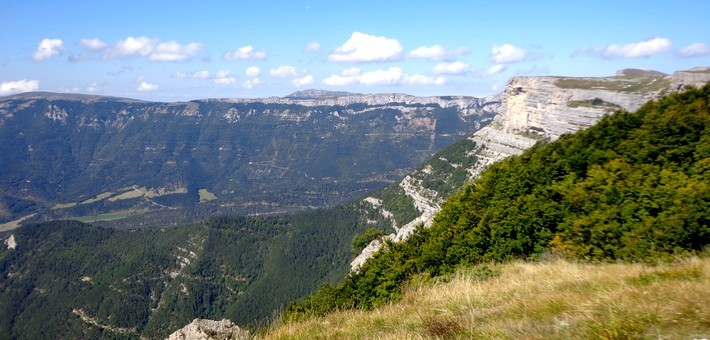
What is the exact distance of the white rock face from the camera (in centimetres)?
13000

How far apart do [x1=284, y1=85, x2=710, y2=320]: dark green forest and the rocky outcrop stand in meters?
1.97

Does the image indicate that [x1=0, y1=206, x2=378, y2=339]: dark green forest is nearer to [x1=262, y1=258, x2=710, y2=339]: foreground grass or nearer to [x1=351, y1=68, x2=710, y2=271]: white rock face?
[x1=351, y1=68, x2=710, y2=271]: white rock face

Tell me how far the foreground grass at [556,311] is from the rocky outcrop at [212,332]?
170 centimetres

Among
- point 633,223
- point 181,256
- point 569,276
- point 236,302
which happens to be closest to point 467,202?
point 633,223

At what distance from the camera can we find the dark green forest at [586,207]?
17000mm

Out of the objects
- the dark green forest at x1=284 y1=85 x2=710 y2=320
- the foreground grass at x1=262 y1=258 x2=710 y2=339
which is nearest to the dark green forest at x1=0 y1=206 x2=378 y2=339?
the dark green forest at x1=284 y1=85 x2=710 y2=320

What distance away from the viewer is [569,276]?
10.6m

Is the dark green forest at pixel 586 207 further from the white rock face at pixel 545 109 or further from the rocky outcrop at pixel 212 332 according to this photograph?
the white rock face at pixel 545 109

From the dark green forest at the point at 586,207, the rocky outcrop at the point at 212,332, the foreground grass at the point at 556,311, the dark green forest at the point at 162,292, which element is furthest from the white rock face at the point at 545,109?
the foreground grass at the point at 556,311

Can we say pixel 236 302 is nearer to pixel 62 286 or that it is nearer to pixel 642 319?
pixel 62 286

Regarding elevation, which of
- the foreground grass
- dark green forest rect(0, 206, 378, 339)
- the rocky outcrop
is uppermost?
the foreground grass

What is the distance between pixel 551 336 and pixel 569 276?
591 centimetres

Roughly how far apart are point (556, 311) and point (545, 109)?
175 meters

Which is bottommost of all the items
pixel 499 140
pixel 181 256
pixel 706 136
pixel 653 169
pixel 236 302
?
pixel 236 302
